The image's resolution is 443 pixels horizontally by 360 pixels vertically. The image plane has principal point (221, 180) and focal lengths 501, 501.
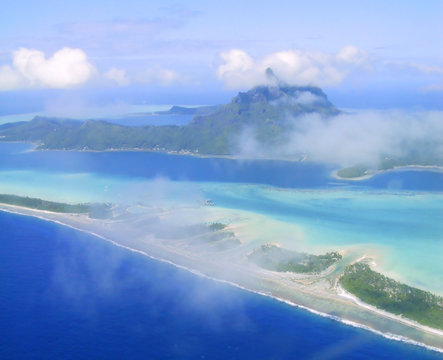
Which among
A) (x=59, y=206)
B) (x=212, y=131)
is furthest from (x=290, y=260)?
(x=212, y=131)

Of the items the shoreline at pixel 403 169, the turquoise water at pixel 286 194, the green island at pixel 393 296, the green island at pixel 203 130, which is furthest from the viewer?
the green island at pixel 203 130

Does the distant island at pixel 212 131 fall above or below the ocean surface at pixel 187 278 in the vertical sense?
above

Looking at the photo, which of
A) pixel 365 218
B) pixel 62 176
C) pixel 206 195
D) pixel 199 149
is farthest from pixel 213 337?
pixel 199 149

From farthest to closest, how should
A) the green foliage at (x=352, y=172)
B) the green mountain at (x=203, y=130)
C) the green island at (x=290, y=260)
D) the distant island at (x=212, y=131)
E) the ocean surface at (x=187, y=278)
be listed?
the green mountain at (x=203, y=130) < the distant island at (x=212, y=131) < the green foliage at (x=352, y=172) < the green island at (x=290, y=260) < the ocean surface at (x=187, y=278)

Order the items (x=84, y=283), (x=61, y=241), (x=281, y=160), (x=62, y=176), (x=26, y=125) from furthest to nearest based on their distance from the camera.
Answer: (x=26, y=125) < (x=281, y=160) < (x=62, y=176) < (x=61, y=241) < (x=84, y=283)

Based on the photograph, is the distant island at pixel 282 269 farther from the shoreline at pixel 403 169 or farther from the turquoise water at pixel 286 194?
the shoreline at pixel 403 169

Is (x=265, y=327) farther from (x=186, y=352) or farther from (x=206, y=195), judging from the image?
(x=206, y=195)

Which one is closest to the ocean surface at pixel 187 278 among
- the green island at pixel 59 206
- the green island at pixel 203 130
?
the green island at pixel 59 206
